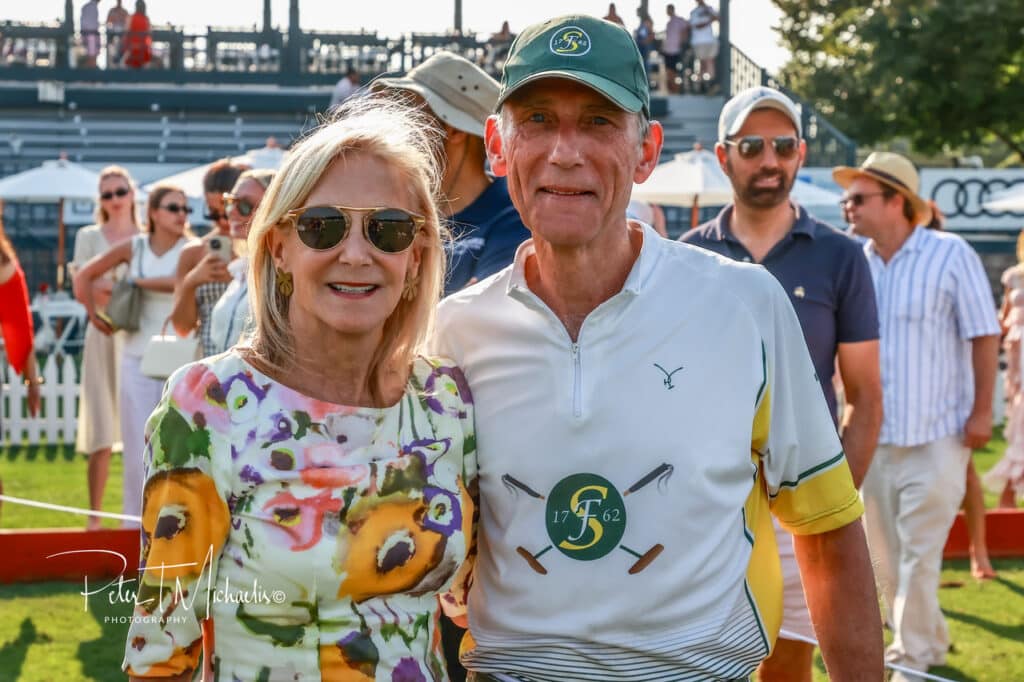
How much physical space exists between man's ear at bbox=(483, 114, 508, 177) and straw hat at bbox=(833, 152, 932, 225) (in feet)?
12.6

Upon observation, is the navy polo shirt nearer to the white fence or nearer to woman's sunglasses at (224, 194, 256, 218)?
woman's sunglasses at (224, 194, 256, 218)

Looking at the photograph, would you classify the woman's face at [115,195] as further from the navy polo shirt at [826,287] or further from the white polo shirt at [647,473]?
the white polo shirt at [647,473]

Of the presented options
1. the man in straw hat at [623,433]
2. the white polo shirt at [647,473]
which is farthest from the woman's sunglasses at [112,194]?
the white polo shirt at [647,473]

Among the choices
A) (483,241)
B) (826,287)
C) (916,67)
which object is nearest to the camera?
(483,241)

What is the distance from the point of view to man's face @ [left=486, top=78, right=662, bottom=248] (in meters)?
2.58

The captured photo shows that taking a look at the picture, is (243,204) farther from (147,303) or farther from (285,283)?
(285,283)

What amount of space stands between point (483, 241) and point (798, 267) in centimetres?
128

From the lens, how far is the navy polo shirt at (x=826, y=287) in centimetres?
446

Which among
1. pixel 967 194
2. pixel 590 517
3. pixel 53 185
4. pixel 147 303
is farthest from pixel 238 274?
pixel 967 194

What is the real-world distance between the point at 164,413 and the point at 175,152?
27415mm

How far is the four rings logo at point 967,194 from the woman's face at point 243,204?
57.8ft

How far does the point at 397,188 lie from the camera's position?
8.48 ft

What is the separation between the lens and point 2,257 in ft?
22.5

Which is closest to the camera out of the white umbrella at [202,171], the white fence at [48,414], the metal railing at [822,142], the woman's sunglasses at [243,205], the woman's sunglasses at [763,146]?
the woman's sunglasses at [763,146]
